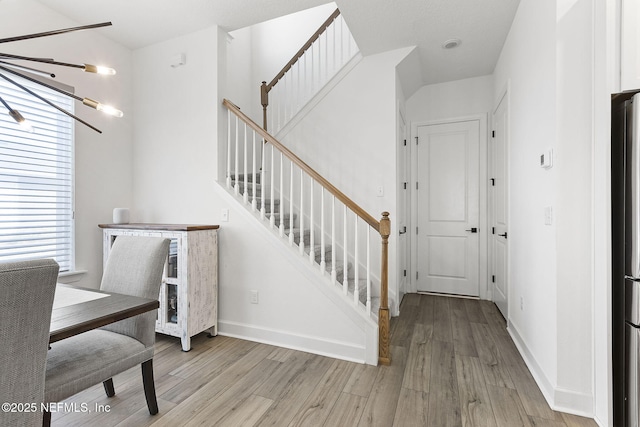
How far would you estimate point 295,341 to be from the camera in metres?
2.57

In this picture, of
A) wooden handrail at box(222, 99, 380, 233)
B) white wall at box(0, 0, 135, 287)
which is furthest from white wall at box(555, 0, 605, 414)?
white wall at box(0, 0, 135, 287)

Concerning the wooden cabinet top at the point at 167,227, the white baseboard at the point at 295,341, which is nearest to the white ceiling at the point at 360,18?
the wooden cabinet top at the point at 167,227

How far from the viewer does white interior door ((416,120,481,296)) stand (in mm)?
4000

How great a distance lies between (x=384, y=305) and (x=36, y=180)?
3.01 meters

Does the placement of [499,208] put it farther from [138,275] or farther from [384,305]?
[138,275]

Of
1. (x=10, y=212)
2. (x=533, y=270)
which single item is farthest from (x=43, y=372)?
(x=533, y=270)

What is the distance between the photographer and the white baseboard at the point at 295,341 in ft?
7.78

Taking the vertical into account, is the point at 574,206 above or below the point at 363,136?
below

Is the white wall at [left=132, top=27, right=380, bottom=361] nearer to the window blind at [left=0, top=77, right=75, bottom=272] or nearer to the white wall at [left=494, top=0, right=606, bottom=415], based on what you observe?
the window blind at [left=0, top=77, right=75, bottom=272]

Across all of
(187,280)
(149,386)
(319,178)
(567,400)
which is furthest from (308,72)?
(567,400)

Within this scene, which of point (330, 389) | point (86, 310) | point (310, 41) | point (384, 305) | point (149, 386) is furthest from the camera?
point (310, 41)

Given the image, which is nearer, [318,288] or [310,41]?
[318,288]

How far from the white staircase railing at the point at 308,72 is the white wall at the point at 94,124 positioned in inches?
62.4

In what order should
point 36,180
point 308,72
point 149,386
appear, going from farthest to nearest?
1. point 308,72
2. point 36,180
3. point 149,386
